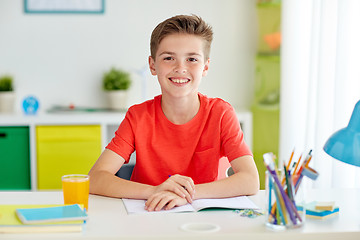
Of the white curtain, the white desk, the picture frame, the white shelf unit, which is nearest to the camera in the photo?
the white desk

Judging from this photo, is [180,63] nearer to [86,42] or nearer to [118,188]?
[118,188]

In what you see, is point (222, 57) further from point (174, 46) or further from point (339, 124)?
point (174, 46)

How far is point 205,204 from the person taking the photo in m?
1.37

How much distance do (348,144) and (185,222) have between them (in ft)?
1.38

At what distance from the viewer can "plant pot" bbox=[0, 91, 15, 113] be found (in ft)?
12.3

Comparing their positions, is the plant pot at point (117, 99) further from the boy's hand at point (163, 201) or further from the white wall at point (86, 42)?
the boy's hand at point (163, 201)

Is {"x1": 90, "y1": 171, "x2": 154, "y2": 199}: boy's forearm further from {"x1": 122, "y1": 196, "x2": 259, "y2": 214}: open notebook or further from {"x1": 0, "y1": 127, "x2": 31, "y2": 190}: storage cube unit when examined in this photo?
{"x1": 0, "y1": 127, "x2": 31, "y2": 190}: storage cube unit

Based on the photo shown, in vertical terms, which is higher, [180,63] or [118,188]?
[180,63]

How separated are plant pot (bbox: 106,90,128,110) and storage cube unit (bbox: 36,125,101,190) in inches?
14.2

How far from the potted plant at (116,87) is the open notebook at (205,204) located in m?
2.43

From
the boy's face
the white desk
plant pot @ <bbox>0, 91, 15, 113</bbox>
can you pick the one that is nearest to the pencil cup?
the white desk

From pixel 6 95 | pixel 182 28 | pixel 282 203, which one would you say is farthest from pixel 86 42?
pixel 282 203

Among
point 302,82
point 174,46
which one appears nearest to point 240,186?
point 174,46

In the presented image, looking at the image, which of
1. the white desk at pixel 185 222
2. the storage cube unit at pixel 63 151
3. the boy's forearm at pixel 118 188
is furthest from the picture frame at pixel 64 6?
the white desk at pixel 185 222
